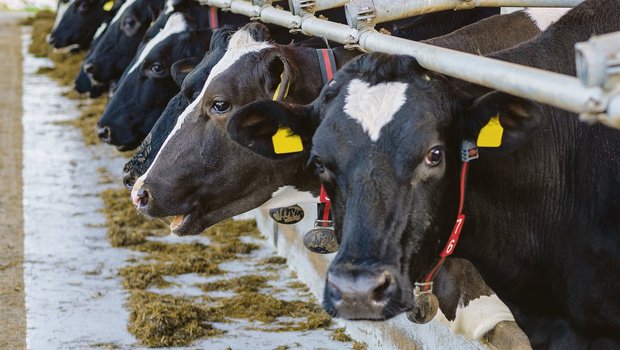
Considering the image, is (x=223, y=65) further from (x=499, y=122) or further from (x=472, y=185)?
(x=499, y=122)

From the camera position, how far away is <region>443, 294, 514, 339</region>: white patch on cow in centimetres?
427

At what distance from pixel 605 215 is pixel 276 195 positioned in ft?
5.20

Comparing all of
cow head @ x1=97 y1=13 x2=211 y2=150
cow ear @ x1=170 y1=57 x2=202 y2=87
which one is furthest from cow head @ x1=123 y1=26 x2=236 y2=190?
cow head @ x1=97 y1=13 x2=211 y2=150

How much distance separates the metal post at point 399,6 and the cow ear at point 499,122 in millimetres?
968

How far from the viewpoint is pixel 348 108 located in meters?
3.15

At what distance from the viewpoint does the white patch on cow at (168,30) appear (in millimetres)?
6430

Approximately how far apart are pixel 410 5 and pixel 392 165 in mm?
1334

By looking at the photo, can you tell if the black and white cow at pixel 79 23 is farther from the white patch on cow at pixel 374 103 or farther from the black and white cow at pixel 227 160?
the white patch on cow at pixel 374 103

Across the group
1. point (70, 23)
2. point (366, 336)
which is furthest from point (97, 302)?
point (70, 23)

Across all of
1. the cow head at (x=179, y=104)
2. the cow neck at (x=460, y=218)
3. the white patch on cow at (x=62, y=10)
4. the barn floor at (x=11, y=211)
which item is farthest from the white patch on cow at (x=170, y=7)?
the white patch on cow at (x=62, y=10)

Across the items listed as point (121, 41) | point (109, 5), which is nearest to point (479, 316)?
point (121, 41)

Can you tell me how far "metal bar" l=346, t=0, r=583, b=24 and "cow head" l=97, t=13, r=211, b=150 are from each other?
2.17 metres

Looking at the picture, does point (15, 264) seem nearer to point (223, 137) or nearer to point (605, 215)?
point (223, 137)

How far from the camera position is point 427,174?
3043 millimetres
